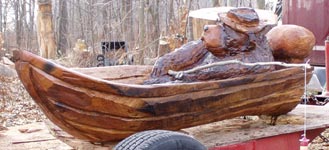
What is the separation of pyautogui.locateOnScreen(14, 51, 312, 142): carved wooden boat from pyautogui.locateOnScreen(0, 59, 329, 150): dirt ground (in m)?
0.38

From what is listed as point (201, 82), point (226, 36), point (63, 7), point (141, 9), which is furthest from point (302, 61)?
point (63, 7)

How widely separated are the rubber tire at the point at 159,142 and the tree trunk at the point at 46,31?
888 cm

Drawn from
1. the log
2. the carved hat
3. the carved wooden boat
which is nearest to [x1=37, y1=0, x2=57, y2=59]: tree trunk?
the log

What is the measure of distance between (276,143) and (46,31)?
28.9ft

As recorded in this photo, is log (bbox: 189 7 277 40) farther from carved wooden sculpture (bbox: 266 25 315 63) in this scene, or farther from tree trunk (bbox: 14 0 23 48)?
tree trunk (bbox: 14 0 23 48)

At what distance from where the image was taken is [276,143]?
8.77ft

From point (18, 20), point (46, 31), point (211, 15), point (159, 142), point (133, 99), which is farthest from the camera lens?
point (18, 20)

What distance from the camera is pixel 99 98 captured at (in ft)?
7.01

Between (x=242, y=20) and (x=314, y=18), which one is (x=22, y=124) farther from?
(x=314, y=18)

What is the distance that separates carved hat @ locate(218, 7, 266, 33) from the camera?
2664mm

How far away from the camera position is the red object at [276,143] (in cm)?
249

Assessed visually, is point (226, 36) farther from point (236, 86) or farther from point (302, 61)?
point (302, 61)

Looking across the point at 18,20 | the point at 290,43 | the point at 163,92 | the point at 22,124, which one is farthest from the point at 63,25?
the point at 163,92

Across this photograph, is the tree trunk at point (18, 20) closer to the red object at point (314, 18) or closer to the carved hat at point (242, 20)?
the red object at point (314, 18)
